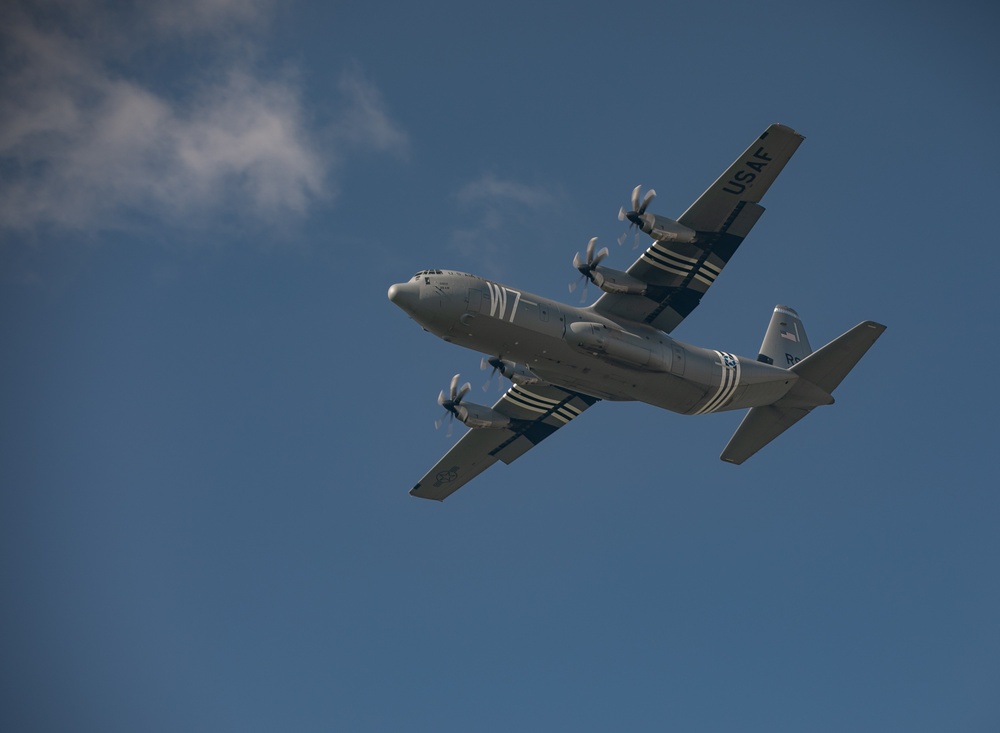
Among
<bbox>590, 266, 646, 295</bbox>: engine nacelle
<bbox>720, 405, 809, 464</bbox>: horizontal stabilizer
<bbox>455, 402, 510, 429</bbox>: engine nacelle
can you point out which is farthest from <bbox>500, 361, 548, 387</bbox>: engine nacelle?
<bbox>720, 405, 809, 464</bbox>: horizontal stabilizer

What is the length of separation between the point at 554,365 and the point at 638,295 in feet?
14.7

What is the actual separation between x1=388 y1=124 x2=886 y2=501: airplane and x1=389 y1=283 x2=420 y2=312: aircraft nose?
0.04 m

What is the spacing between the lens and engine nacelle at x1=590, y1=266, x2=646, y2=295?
45.3 m

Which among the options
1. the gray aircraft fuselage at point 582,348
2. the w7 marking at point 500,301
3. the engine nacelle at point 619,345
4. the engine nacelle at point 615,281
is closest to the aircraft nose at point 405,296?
the gray aircraft fuselage at point 582,348

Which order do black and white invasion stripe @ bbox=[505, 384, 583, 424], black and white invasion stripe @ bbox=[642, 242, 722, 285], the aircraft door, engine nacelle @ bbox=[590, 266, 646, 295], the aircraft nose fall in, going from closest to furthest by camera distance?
the aircraft nose → engine nacelle @ bbox=[590, 266, 646, 295] → black and white invasion stripe @ bbox=[642, 242, 722, 285] → the aircraft door → black and white invasion stripe @ bbox=[505, 384, 583, 424]

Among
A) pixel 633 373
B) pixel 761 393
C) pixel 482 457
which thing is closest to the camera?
pixel 633 373

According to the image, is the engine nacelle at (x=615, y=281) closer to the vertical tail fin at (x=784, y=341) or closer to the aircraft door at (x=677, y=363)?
the aircraft door at (x=677, y=363)

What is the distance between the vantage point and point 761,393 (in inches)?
1953

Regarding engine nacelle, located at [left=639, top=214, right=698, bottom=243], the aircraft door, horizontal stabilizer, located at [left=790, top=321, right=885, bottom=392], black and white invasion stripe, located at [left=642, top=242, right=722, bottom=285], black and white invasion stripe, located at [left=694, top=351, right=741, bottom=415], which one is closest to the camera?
A: engine nacelle, located at [left=639, top=214, right=698, bottom=243]

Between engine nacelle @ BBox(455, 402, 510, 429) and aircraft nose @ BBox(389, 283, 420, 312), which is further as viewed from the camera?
engine nacelle @ BBox(455, 402, 510, 429)

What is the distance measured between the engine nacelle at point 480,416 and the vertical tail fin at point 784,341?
1187cm

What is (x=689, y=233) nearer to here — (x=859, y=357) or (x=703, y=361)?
(x=703, y=361)

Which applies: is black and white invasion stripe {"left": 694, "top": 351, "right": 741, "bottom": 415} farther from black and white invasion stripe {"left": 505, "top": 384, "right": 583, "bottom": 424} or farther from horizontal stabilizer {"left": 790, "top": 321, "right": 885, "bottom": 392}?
black and white invasion stripe {"left": 505, "top": 384, "right": 583, "bottom": 424}

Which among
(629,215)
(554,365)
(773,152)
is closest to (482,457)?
(554,365)
